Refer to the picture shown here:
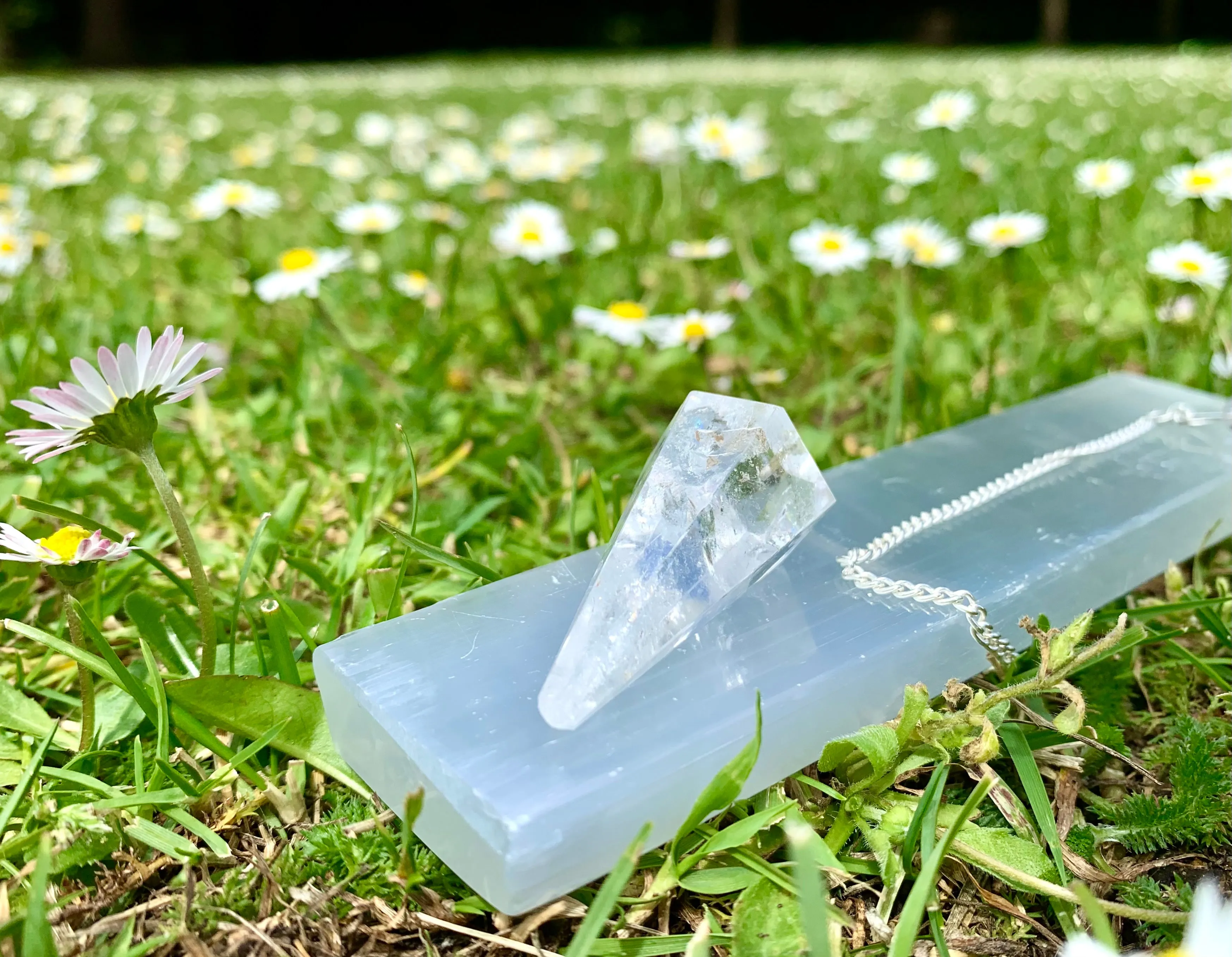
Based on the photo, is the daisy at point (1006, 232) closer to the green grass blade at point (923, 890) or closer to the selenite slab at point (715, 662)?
the selenite slab at point (715, 662)

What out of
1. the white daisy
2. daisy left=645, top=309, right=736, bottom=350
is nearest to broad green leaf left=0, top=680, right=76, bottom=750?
daisy left=645, top=309, right=736, bottom=350

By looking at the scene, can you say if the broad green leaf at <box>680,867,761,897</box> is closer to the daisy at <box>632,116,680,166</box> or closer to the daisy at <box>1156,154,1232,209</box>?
the daisy at <box>1156,154,1232,209</box>

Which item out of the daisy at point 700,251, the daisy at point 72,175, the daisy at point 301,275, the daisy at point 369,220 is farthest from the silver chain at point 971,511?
the daisy at point 72,175

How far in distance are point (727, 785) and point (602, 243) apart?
1.87m

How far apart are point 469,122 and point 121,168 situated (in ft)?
5.73

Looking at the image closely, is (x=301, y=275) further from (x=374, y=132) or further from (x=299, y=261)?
(x=374, y=132)

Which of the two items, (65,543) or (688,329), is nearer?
(65,543)

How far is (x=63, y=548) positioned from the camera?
3.08 ft

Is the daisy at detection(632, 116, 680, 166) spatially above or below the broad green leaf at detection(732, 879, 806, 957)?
above

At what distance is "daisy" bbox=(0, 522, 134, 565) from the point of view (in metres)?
0.91

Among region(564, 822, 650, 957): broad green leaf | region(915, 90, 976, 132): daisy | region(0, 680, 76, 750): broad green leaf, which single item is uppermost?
region(915, 90, 976, 132): daisy

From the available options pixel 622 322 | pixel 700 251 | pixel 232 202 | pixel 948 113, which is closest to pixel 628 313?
pixel 622 322

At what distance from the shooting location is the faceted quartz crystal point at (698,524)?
2.97 feet

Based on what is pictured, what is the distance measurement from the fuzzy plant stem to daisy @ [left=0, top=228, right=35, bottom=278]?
1.44 m
